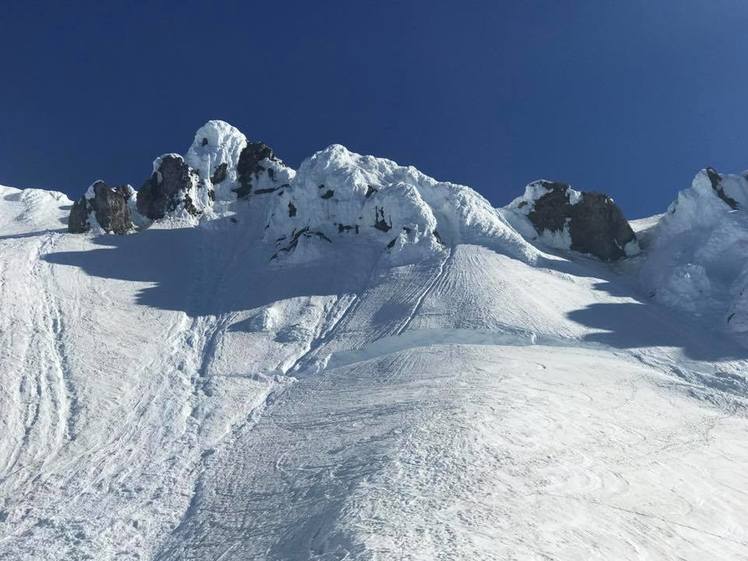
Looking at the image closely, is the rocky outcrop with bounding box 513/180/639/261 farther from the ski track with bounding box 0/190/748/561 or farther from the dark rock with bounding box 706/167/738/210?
the ski track with bounding box 0/190/748/561

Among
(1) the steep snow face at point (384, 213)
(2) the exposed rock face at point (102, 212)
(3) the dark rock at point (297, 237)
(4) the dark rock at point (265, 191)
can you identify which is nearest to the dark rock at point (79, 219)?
(2) the exposed rock face at point (102, 212)

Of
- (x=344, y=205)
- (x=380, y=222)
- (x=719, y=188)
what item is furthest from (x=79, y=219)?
(x=719, y=188)

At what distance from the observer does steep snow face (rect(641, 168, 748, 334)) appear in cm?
4741

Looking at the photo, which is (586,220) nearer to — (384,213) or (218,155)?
(384,213)

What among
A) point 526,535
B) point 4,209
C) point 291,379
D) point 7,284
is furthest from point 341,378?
point 4,209

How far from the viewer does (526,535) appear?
60.0ft

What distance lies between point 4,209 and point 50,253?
57.1ft

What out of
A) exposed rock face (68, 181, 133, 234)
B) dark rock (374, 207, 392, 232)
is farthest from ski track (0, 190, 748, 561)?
exposed rock face (68, 181, 133, 234)

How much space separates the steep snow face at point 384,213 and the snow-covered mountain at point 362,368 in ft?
0.87

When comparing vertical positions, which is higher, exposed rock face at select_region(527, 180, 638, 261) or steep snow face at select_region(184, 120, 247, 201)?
steep snow face at select_region(184, 120, 247, 201)

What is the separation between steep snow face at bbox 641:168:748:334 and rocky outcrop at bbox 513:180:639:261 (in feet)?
9.48

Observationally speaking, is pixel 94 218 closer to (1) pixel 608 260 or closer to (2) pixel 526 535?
(1) pixel 608 260

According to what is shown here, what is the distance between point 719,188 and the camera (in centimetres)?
5800

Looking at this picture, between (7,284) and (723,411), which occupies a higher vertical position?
(7,284)
